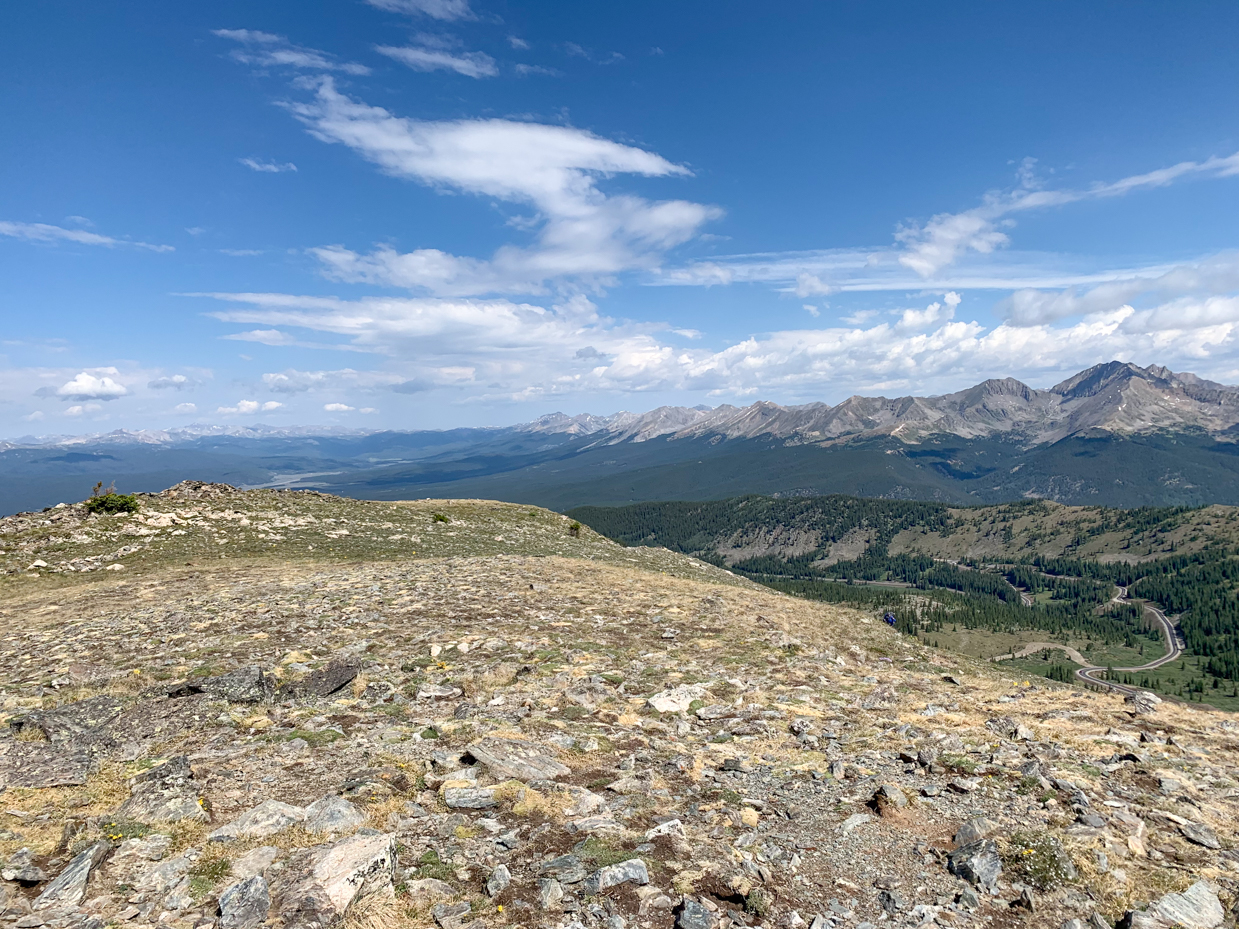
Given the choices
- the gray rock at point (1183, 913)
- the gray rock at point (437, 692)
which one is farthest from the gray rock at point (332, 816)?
the gray rock at point (1183, 913)

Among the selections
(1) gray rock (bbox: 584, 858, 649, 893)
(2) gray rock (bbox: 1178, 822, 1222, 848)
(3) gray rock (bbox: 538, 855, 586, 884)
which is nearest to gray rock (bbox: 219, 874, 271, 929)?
(3) gray rock (bbox: 538, 855, 586, 884)

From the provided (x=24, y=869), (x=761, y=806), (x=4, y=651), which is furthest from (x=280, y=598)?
(x=761, y=806)

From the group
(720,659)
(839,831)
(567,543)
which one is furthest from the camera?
(567,543)

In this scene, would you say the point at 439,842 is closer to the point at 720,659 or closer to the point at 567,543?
the point at 720,659

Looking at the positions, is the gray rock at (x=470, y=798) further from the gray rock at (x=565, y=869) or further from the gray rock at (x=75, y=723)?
the gray rock at (x=75, y=723)

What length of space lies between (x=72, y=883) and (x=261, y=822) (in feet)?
7.43

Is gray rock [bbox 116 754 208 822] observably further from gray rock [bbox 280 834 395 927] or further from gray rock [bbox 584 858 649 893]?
gray rock [bbox 584 858 649 893]

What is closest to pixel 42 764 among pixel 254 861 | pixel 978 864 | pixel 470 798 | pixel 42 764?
pixel 42 764

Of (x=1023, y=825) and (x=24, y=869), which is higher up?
(x=24, y=869)

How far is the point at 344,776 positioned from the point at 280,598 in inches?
694

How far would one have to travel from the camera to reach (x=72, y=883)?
285 inches

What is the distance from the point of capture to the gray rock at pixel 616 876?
8016mm

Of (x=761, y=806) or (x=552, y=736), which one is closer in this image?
(x=761, y=806)

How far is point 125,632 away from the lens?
807 inches
